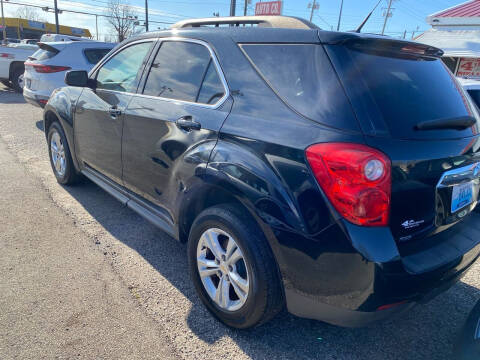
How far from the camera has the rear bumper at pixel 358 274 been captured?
1.59 m

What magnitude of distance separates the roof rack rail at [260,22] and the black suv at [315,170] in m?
0.02

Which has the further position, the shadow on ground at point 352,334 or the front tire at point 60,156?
the front tire at point 60,156

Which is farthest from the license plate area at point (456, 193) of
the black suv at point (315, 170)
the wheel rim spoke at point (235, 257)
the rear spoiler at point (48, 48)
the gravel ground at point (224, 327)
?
the rear spoiler at point (48, 48)

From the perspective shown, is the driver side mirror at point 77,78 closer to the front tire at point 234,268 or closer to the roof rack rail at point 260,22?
the roof rack rail at point 260,22

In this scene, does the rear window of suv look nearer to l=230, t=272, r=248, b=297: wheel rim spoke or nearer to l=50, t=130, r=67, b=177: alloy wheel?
l=230, t=272, r=248, b=297: wheel rim spoke

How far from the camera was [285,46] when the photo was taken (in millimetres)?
1983

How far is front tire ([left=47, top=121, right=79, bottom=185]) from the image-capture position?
422cm

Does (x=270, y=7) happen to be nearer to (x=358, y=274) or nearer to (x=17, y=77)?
(x=17, y=77)

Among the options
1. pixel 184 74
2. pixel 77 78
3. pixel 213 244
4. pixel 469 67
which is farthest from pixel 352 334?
pixel 469 67

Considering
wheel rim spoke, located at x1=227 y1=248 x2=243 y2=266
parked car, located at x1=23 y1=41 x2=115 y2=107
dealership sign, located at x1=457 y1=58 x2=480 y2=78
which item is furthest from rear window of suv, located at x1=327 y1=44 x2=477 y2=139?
dealership sign, located at x1=457 y1=58 x2=480 y2=78

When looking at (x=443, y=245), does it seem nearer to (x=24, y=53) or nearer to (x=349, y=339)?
(x=349, y=339)

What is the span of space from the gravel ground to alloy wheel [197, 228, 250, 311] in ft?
0.73

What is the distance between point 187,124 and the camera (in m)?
2.33

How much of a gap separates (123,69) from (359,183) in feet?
8.56
